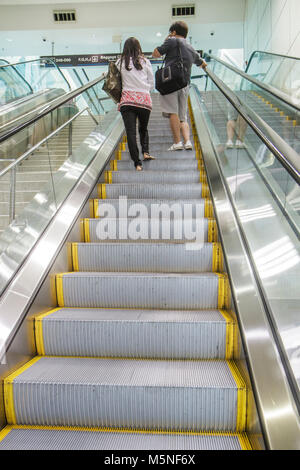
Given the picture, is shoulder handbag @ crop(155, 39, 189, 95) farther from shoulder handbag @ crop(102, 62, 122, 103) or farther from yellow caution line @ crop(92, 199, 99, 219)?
yellow caution line @ crop(92, 199, 99, 219)

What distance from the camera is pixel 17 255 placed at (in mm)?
2221

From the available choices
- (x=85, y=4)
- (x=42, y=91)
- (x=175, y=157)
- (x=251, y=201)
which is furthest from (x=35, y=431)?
(x=85, y=4)

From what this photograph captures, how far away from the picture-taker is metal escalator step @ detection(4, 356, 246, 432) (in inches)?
65.7

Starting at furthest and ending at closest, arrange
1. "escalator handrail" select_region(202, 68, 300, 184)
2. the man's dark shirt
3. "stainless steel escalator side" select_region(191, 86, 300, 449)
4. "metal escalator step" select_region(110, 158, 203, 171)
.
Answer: "metal escalator step" select_region(110, 158, 203, 171) → the man's dark shirt → "escalator handrail" select_region(202, 68, 300, 184) → "stainless steel escalator side" select_region(191, 86, 300, 449)

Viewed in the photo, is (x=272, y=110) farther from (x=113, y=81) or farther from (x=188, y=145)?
(x=113, y=81)

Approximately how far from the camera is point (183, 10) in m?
11.8

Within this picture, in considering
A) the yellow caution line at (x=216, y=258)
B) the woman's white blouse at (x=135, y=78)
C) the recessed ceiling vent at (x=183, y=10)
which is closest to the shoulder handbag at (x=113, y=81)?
the woman's white blouse at (x=135, y=78)

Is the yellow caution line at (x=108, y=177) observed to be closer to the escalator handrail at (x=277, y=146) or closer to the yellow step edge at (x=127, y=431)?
the escalator handrail at (x=277, y=146)

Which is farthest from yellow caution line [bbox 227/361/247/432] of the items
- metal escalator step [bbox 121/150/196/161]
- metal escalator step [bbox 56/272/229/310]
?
metal escalator step [bbox 121/150/196/161]

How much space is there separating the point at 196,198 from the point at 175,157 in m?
1.10

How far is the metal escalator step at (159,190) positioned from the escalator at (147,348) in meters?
0.59

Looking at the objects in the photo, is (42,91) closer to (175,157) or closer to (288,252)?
(175,157)

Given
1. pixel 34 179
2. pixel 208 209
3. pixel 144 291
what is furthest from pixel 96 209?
pixel 144 291

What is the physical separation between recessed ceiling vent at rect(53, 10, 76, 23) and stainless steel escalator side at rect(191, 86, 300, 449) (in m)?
12.0
